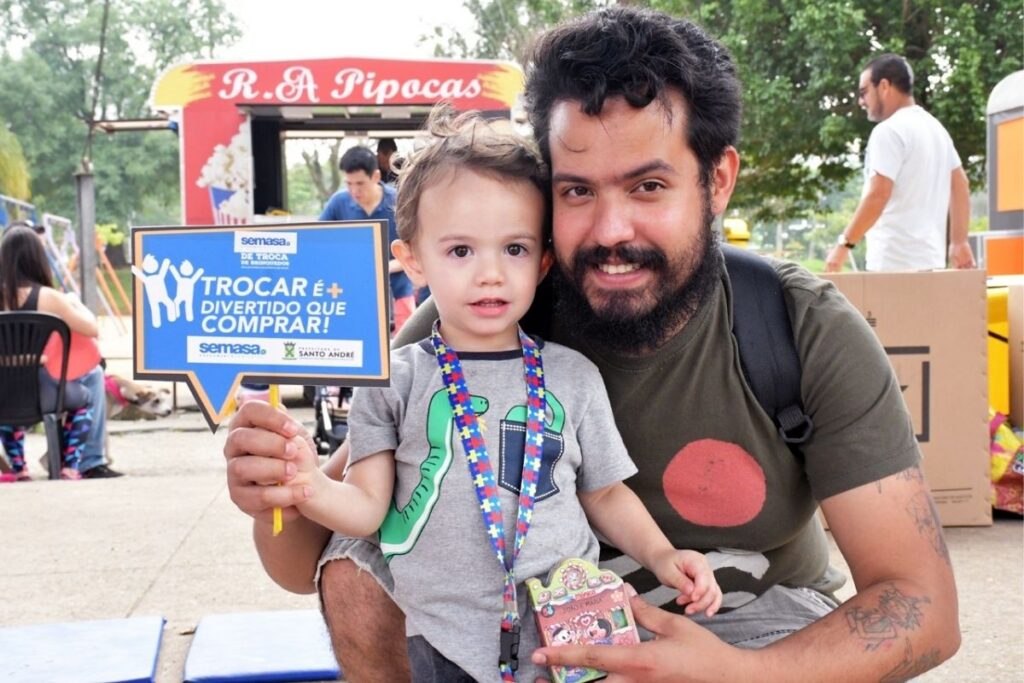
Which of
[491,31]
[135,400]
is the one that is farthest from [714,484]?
[491,31]

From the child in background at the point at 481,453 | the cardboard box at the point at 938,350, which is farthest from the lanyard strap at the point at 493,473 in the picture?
the cardboard box at the point at 938,350

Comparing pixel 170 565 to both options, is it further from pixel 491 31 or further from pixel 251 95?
pixel 491 31

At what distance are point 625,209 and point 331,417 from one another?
16.3ft

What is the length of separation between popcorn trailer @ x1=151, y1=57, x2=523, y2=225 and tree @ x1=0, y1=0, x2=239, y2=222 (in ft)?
124

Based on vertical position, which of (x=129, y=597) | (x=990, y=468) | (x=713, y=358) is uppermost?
(x=713, y=358)

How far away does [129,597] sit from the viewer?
159 inches

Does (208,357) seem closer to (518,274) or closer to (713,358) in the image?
(518,274)

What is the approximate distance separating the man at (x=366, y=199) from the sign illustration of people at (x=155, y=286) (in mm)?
5028

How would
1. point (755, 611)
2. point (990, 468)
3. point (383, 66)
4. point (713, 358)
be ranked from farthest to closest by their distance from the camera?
point (383, 66) → point (990, 468) → point (755, 611) → point (713, 358)

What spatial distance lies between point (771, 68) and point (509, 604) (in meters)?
19.0

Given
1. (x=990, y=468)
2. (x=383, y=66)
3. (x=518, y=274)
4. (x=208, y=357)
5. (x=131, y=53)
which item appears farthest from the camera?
(x=131, y=53)

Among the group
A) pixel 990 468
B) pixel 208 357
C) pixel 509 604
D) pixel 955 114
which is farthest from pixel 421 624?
pixel 955 114

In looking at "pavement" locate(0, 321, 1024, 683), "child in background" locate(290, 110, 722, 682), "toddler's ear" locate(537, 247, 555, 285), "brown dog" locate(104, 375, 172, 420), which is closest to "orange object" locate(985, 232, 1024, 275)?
"pavement" locate(0, 321, 1024, 683)

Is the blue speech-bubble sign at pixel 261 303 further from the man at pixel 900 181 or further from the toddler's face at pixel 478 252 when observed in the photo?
the man at pixel 900 181
